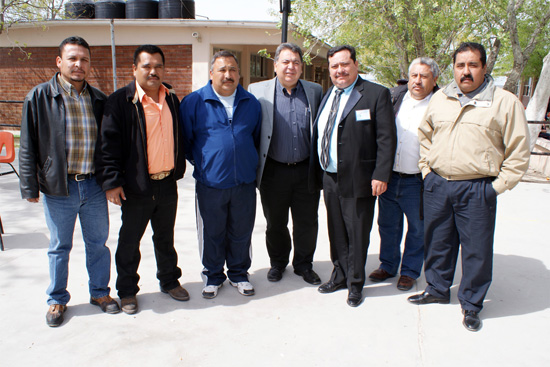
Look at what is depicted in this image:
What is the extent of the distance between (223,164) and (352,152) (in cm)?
102

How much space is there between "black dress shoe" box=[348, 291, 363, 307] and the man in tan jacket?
0.68 meters

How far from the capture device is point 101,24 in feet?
42.1

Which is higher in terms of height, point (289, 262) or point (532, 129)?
point (532, 129)

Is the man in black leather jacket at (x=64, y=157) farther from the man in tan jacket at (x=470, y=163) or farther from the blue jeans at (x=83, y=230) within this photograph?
the man in tan jacket at (x=470, y=163)

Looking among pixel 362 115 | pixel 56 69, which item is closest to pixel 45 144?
pixel 362 115

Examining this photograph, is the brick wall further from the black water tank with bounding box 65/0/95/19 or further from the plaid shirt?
the plaid shirt

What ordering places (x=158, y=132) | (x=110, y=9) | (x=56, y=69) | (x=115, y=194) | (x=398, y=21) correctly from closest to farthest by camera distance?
1. (x=115, y=194)
2. (x=158, y=132)
3. (x=398, y=21)
4. (x=110, y=9)
5. (x=56, y=69)

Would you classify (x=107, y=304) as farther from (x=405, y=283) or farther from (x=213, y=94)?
(x=405, y=283)

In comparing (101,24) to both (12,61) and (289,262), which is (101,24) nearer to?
(12,61)

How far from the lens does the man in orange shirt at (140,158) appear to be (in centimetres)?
310

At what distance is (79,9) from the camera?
13.7 meters

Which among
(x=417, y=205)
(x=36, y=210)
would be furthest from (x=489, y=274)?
(x=36, y=210)

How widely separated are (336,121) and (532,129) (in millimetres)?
8215

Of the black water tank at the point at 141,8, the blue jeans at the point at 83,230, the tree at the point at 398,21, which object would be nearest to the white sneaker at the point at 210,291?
the blue jeans at the point at 83,230
